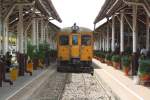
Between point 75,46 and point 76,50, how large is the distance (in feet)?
0.95

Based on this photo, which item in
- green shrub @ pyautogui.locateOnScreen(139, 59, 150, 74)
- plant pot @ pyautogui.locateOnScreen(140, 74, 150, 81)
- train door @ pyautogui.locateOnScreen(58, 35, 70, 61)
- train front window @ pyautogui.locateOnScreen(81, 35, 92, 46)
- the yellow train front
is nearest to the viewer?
green shrub @ pyautogui.locateOnScreen(139, 59, 150, 74)

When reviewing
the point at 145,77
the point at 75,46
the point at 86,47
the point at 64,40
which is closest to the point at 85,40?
the point at 86,47

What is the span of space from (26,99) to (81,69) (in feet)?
58.7

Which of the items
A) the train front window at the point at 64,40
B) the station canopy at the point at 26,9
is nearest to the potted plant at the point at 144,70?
the station canopy at the point at 26,9

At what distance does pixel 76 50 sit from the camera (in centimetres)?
3700

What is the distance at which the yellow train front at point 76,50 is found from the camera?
36.9m

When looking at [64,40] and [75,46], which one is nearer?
[75,46]

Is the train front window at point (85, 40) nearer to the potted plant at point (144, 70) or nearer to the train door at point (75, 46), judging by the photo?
the train door at point (75, 46)

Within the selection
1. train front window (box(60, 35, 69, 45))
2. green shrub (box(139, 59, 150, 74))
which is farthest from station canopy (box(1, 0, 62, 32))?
green shrub (box(139, 59, 150, 74))

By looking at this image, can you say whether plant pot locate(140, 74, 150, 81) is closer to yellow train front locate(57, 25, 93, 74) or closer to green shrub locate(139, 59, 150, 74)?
green shrub locate(139, 59, 150, 74)

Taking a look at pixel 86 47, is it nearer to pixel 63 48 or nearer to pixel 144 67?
pixel 63 48

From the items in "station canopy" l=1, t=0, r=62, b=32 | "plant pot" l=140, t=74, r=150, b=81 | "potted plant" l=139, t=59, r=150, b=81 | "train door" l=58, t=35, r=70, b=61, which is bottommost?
"plant pot" l=140, t=74, r=150, b=81

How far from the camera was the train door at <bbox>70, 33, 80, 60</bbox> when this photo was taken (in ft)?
121

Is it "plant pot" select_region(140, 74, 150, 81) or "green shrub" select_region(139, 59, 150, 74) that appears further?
"plant pot" select_region(140, 74, 150, 81)
